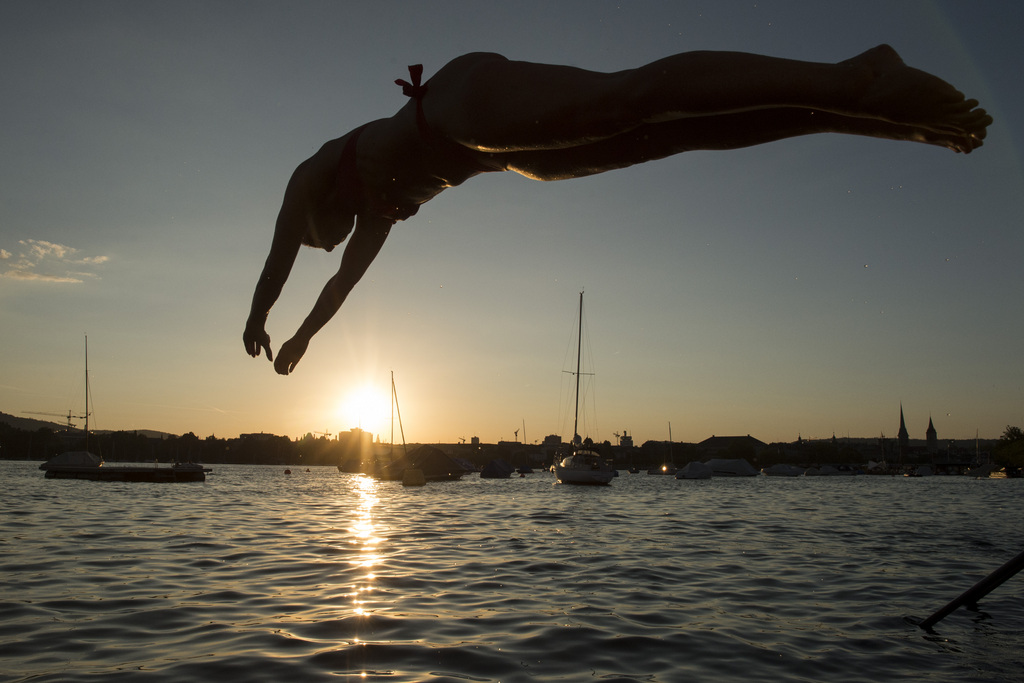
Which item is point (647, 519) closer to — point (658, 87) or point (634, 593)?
point (634, 593)

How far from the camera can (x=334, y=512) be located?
27.4m

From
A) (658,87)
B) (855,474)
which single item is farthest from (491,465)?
(658,87)

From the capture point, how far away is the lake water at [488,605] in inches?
278

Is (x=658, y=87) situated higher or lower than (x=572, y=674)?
higher

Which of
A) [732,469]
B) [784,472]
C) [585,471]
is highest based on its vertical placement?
[585,471]

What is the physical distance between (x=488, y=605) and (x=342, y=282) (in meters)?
8.61

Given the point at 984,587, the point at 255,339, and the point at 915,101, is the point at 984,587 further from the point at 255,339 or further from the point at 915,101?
the point at 255,339

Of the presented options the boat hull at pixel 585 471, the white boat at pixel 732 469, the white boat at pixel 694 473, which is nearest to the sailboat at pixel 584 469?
the boat hull at pixel 585 471

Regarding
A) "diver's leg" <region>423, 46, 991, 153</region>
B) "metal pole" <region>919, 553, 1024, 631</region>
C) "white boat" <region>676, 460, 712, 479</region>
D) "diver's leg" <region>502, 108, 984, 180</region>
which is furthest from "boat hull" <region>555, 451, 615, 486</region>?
"diver's leg" <region>423, 46, 991, 153</region>

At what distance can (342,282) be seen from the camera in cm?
203

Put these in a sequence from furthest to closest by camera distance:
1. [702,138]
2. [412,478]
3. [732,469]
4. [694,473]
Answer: [732,469] → [694,473] → [412,478] → [702,138]

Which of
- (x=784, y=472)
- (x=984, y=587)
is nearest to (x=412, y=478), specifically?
(x=984, y=587)

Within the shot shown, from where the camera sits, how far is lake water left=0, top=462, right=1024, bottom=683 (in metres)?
7.07

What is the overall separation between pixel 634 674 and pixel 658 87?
7.02 metres
